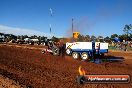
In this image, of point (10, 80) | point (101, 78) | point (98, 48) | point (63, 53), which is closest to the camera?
point (101, 78)

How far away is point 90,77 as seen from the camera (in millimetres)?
6957

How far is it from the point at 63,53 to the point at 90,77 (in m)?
21.6

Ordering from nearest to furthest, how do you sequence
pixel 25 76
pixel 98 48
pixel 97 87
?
1. pixel 97 87
2. pixel 25 76
3. pixel 98 48

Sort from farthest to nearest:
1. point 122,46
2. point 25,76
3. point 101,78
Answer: point 122,46, point 25,76, point 101,78

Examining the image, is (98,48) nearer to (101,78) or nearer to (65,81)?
(65,81)

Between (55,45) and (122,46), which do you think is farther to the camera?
(122,46)

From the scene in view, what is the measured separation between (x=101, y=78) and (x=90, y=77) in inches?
11.8

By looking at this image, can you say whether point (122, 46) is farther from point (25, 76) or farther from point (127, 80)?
point (127, 80)

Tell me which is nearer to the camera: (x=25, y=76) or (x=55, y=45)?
(x=25, y=76)

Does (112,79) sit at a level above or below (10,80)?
above

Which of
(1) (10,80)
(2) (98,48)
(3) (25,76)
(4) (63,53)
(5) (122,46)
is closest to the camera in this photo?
(1) (10,80)

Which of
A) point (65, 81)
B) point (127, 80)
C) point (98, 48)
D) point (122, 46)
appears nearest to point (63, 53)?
point (98, 48)

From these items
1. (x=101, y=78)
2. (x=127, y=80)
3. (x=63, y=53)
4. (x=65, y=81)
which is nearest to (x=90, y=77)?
(x=101, y=78)

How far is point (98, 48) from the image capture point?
25.8m
